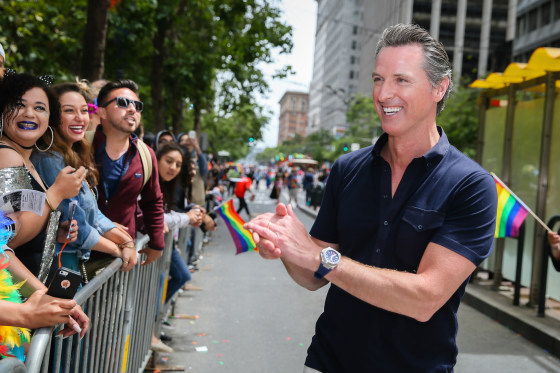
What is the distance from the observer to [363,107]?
62.4 m

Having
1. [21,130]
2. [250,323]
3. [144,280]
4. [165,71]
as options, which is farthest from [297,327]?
[165,71]

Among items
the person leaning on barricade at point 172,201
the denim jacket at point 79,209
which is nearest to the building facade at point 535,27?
the person leaning on barricade at point 172,201

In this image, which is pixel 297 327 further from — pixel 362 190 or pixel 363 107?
pixel 363 107

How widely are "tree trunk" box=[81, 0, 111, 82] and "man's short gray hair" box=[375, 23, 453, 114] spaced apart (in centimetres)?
699

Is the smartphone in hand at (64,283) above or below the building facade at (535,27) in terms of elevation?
below

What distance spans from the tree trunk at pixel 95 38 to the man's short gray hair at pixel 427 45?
22.9 feet

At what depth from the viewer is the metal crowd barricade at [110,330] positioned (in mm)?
2512

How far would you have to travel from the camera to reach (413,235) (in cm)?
221

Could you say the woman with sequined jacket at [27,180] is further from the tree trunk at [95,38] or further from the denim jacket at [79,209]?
the tree trunk at [95,38]

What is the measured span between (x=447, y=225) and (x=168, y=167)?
177 inches

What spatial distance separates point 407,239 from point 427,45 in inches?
28.7

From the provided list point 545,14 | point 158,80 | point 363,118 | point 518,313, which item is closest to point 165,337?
point 518,313

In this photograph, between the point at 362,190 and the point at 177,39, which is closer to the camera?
the point at 362,190

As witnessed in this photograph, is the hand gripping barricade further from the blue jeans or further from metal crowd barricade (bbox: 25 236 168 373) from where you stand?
the blue jeans
